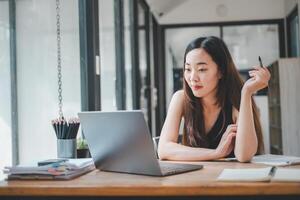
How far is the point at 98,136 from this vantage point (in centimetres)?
136

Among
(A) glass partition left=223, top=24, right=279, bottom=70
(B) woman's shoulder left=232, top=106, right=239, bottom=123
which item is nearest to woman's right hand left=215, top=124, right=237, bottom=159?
(B) woman's shoulder left=232, top=106, right=239, bottom=123

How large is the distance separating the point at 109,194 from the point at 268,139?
605 centimetres

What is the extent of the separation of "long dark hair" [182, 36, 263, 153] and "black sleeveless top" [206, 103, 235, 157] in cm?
2

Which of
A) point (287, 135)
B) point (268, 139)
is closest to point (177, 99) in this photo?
point (287, 135)

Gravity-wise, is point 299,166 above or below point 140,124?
below

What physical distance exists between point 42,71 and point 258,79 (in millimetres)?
1226

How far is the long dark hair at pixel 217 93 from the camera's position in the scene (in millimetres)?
1913

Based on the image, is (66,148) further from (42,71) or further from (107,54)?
(107,54)

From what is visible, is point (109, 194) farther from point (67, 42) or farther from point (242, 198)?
point (67, 42)

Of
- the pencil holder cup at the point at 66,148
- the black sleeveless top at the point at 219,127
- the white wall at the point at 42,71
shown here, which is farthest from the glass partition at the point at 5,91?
the black sleeveless top at the point at 219,127

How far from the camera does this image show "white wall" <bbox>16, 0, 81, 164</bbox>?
6.96ft

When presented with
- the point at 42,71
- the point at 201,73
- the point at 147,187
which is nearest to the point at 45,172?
the point at 147,187

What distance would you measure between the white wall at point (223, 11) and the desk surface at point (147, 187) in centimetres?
620

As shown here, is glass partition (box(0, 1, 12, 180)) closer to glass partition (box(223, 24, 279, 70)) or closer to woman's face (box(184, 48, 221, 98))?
woman's face (box(184, 48, 221, 98))
